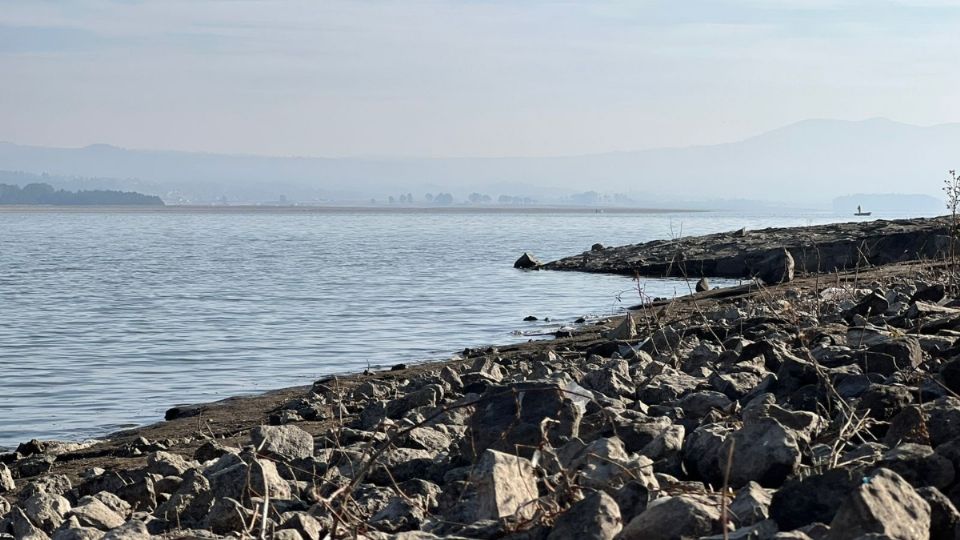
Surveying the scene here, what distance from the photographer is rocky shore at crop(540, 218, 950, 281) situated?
2819 centimetres

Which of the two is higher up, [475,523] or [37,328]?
[475,523]

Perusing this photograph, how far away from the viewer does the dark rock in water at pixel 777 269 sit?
24530mm

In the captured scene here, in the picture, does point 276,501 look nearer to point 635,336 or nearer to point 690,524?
point 690,524

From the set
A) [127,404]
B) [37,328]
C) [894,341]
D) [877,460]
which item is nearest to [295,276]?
[37,328]

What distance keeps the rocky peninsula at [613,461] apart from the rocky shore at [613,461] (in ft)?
0.04

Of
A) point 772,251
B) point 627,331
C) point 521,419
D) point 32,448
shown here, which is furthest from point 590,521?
point 772,251

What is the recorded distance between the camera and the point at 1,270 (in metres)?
40.2

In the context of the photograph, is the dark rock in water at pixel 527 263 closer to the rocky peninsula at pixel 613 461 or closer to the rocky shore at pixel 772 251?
the rocky shore at pixel 772 251

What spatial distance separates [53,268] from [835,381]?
38406 mm

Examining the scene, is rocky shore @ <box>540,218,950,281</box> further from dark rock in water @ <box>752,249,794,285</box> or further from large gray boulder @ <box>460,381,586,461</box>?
large gray boulder @ <box>460,381,586,461</box>

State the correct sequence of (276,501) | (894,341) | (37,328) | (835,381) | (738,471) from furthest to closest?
1. (37,328)
2. (894,341)
3. (835,381)
4. (276,501)
5. (738,471)

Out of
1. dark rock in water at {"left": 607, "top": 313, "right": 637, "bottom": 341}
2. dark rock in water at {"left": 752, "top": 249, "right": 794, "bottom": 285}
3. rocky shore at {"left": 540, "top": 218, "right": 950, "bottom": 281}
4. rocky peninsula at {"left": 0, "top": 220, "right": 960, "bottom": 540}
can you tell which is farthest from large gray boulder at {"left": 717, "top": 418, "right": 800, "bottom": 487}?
rocky shore at {"left": 540, "top": 218, "right": 950, "bottom": 281}

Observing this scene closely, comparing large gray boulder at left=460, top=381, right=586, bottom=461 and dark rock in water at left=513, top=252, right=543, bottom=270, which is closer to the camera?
large gray boulder at left=460, top=381, right=586, bottom=461

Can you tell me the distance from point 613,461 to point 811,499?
89 centimetres
